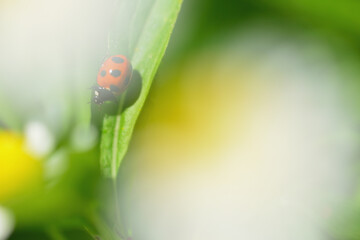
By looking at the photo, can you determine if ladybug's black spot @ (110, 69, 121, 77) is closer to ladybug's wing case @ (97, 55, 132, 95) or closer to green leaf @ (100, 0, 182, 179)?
ladybug's wing case @ (97, 55, 132, 95)

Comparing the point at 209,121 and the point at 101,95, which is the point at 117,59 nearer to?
the point at 101,95

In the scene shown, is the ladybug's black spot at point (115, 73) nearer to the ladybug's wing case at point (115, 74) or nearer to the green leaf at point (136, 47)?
the ladybug's wing case at point (115, 74)

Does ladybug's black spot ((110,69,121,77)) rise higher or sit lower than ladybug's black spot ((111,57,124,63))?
lower

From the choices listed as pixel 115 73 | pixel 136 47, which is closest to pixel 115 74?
pixel 115 73

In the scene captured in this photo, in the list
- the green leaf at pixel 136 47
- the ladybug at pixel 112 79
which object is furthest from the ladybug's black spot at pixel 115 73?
the green leaf at pixel 136 47

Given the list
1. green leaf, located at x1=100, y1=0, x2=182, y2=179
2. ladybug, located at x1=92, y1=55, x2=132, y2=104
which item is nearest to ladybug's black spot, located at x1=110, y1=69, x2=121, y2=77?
ladybug, located at x1=92, y1=55, x2=132, y2=104

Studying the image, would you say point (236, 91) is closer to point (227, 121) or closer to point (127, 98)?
point (227, 121)

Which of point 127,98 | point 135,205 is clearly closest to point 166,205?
point 135,205

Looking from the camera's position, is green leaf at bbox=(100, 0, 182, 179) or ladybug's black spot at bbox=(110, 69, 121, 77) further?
ladybug's black spot at bbox=(110, 69, 121, 77)
